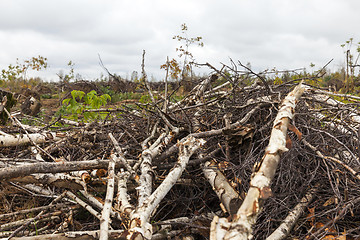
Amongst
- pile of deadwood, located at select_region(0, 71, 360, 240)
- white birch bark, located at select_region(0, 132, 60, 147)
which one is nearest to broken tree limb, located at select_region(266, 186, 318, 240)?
pile of deadwood, located at select_region(0, 71, 360, 240)

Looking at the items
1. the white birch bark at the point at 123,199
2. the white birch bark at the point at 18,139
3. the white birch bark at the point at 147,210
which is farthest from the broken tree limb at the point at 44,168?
the white birch bark at the point at 18,139

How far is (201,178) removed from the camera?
272cm

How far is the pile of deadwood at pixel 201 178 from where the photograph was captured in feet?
6.26

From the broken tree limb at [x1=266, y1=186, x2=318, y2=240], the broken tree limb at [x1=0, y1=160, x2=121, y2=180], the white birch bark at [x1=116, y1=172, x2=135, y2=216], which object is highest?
the broken tree limb at [x1=0, y1=160, x2=121, y2=180]

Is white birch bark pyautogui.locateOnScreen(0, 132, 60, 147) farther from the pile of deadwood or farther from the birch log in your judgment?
the birch log

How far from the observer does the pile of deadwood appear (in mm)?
1908

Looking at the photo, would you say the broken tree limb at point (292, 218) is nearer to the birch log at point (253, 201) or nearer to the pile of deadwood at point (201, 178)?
the pile of deadwood at point (201, 178)

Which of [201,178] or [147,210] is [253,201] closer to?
[147,210]

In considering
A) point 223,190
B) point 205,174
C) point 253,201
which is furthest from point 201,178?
point 253,201

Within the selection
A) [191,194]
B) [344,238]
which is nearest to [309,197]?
[344,238]

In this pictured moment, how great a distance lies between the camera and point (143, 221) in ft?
5.41

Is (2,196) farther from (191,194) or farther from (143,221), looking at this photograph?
(143,221)

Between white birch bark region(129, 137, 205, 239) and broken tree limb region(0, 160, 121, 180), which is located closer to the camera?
white birch bark region(129, 137, 205, 239)

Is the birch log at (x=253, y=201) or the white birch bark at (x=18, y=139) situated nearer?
the birch log at (x=253, y=201)
